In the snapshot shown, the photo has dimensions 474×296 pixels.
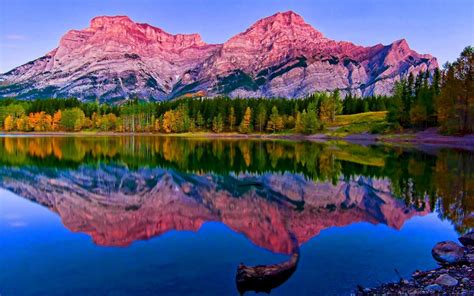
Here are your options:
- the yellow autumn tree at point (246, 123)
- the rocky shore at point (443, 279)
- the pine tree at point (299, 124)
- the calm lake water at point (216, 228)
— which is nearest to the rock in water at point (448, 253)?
the rocky shore at point (443, 279)

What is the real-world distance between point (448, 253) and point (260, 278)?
382 inches

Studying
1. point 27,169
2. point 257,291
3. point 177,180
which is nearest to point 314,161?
point 177,180

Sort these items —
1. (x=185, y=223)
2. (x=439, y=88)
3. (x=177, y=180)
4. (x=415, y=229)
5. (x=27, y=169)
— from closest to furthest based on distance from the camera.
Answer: (x=415, y=229) → (x=185, y=223) → (x=177, y=180) → (x=27, y=169) → (x=439, y=88)

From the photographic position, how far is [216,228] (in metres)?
24.9

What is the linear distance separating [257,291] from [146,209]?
17.6 metres

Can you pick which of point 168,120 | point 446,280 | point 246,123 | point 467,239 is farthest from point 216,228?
point 168,120

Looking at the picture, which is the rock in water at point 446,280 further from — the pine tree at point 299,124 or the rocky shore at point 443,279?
the pine tree at point 299,124

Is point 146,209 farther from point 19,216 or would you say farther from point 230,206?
point 19,216

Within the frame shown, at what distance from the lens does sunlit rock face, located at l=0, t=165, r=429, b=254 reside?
Result: 24562 mm

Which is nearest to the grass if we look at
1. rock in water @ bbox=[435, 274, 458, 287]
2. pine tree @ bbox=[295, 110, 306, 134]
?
pine tree @ bbox=[295, 110, 306, 134]

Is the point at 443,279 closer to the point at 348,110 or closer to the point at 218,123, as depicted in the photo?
the point at 218,123

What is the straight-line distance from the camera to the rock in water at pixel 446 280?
14.1 metres

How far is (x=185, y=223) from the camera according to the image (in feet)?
85.6

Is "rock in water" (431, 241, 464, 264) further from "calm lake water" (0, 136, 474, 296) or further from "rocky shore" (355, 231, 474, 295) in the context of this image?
"calm lake water" (0, 136, 474, 296)
